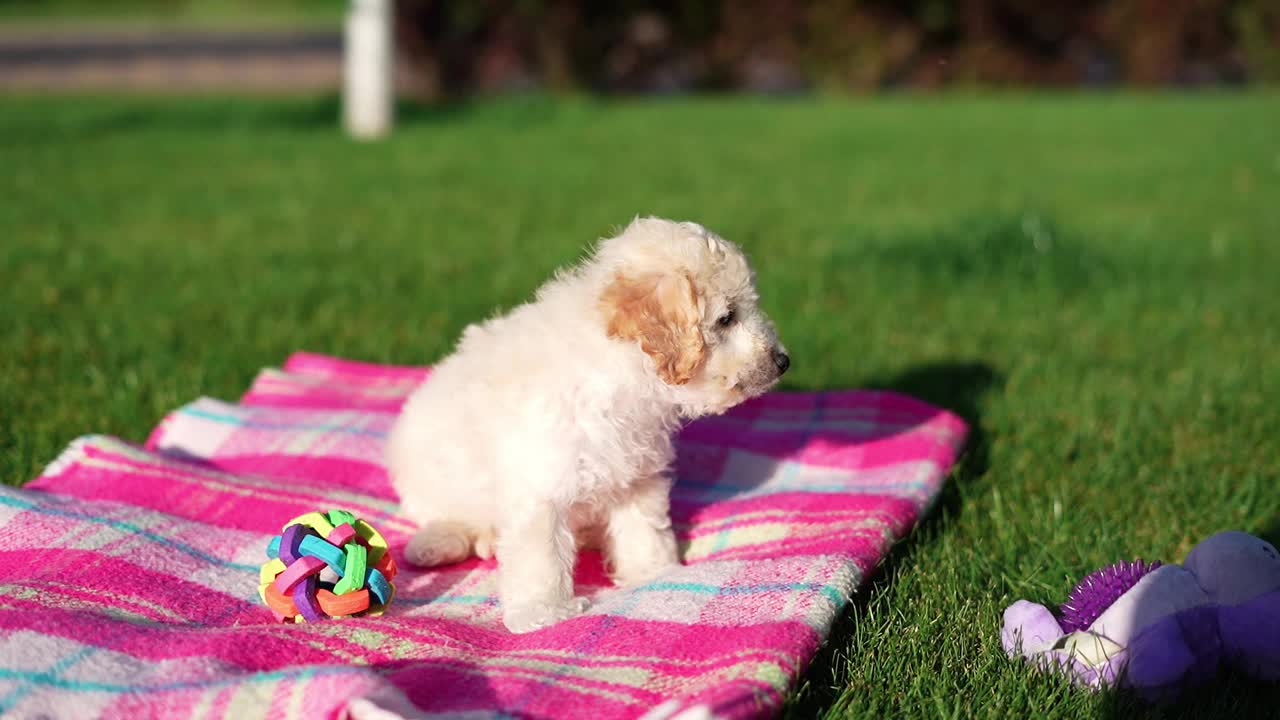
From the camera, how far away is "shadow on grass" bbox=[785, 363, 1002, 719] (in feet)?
8.97

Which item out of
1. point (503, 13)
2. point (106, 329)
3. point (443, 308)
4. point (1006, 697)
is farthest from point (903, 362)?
point (503, 13)

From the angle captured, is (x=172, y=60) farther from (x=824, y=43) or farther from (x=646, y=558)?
(x=646, y=558)

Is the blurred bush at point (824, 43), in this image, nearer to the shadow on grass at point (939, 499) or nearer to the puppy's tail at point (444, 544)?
the shadow on grass at point (939, 499)

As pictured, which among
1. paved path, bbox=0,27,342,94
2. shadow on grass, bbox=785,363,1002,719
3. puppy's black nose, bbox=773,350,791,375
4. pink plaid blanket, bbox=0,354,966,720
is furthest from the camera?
paved path, bbox=0,27,342,94

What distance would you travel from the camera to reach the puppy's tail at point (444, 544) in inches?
133

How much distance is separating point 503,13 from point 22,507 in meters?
18.0

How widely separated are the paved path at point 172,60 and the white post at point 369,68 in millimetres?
7654

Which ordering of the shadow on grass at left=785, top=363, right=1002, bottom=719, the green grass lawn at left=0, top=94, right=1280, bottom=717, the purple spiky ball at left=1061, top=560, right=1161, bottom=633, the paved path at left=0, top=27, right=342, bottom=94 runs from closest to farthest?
1. the shadow on grass at left=785, top=363, right=1002, bottom=719
2. the purple spiky ball at left=1061, top=560, right=1161, bottom=633
3. the green grass lawn at left=0, top=94, right=1280, bottom=717
4. the paved path at left=0, top=27, right=342, bottom=94

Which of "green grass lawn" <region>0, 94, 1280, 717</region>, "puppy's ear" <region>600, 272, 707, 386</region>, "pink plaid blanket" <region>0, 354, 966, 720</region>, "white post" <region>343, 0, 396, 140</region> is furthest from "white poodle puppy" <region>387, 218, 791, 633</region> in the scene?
"white post" <region>343, 0, 396, 140</region>

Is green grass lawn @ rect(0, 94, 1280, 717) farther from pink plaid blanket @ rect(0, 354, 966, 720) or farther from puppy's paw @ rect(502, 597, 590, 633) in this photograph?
puppy's paw @ rect(502, 597, 590, 633)

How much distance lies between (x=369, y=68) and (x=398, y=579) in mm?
10174

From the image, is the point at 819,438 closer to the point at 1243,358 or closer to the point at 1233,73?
the point at 1243,358

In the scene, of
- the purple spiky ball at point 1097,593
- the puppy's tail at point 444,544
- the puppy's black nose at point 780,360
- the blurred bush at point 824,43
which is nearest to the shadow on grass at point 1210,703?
the purple spiky ball at point 1097,593

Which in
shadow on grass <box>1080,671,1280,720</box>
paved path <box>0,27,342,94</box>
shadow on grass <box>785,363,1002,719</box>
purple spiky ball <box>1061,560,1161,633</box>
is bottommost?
shadow on grass <box>785,363,1002,719</box>
